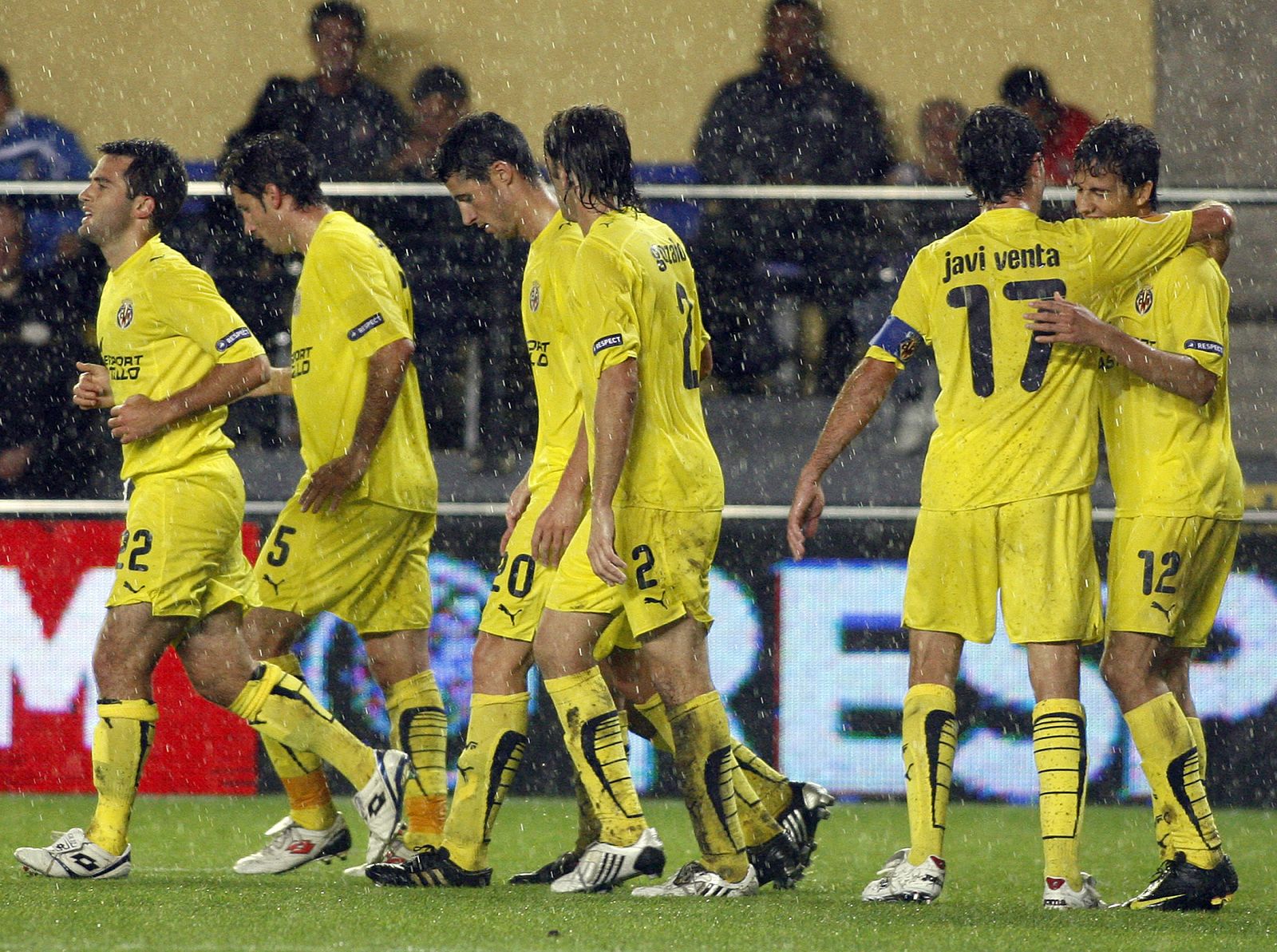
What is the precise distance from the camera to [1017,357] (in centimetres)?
461

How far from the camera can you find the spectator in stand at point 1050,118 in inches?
348

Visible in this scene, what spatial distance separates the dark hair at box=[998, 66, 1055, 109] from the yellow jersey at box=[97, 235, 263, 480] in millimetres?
4965

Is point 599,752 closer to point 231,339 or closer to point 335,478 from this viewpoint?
point 335,478

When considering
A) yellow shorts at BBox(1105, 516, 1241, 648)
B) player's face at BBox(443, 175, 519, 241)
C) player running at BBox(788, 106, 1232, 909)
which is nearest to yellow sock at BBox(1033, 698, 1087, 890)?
player running at BBox(788, 106, 1232, 909)

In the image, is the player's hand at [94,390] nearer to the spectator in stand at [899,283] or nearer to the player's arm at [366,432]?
the player's arm at [366,432]

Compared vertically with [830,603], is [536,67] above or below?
above

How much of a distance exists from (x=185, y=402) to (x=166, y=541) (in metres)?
0.38

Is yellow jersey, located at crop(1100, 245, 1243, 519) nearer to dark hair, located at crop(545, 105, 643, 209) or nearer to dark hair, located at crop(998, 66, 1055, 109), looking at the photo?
dark hair, located at crop(545, 105, 643, 209)

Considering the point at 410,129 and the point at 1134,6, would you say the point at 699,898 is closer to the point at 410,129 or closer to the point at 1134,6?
the point at 410,129

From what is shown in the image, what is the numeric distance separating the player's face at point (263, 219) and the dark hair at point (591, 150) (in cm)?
116

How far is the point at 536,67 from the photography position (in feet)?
41.2

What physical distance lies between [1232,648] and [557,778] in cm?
263

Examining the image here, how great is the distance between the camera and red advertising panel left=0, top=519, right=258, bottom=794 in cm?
720

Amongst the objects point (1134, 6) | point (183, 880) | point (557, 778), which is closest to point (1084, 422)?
point (183, 880)
